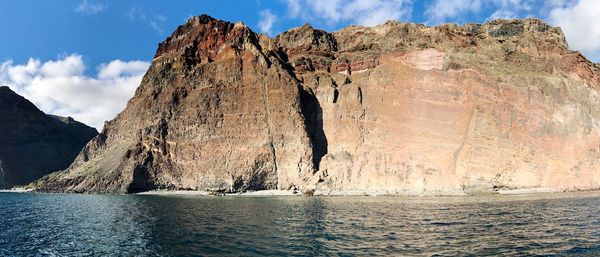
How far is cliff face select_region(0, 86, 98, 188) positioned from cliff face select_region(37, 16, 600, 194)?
2385 inches

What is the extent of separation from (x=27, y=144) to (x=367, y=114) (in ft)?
504

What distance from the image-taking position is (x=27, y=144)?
598 ft

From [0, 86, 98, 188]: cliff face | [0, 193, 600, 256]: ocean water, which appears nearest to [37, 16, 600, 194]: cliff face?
[0, 193, 600, 256]: ocean water

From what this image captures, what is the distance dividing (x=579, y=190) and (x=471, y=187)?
18345 millimetres

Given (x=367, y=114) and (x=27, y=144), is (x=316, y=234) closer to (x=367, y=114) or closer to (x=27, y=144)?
(x=367, y=114)

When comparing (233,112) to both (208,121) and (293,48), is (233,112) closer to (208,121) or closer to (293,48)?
(208,121)

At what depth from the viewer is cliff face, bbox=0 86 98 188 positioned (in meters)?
170

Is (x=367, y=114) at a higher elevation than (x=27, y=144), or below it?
below

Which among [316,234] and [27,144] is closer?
[316,234]

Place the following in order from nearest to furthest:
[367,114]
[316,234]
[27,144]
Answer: [316,234] < [367,114] < [27,144]

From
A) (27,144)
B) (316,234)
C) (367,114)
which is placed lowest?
(316,234)

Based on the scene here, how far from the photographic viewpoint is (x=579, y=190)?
253 ft

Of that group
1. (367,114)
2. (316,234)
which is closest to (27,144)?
(367,114)

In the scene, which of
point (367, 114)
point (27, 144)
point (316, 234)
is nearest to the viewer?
point (316, 234)
